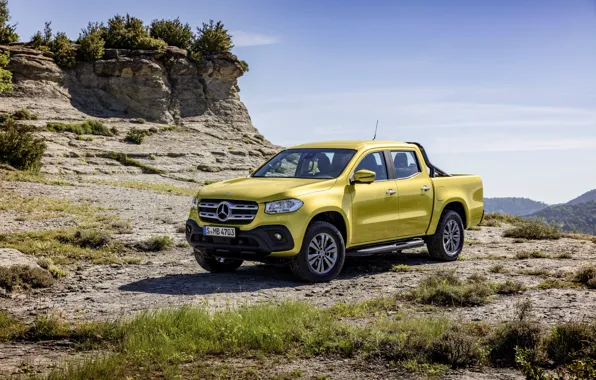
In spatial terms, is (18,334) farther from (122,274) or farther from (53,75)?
(53,75)

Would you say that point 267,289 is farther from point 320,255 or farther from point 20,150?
point 20,150

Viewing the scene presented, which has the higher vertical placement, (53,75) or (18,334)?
(53,75)

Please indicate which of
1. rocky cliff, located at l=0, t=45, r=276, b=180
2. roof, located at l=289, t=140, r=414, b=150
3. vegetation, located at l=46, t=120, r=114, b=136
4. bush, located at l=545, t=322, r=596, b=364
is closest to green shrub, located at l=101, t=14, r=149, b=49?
rocky cliff, located at l=0, t=45, r=276, b=180

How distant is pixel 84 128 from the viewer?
122 ft

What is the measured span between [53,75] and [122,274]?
3090 cm

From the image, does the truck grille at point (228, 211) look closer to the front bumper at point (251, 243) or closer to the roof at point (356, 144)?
the front bumper at point (251, 243)

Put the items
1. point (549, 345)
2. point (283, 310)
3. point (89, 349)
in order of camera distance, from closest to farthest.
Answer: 1. point (549, 345)
2. point (89, 349)
3. point (283, 310)

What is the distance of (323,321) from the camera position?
7.41 m

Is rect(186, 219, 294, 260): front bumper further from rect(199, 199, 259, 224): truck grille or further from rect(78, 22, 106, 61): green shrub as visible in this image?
rect(78, 22, 106, 61): green shrub

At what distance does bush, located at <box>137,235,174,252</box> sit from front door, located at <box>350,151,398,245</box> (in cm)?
508

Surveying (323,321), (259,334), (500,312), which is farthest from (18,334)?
(500,312)

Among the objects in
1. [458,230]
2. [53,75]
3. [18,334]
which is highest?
[53,75]

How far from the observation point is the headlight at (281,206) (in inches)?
400

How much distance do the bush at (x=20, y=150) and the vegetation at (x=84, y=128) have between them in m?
6.58
